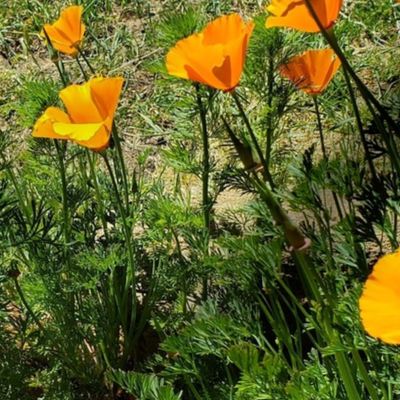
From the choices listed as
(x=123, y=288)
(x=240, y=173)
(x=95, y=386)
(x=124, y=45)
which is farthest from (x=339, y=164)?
(x=124, y=45)

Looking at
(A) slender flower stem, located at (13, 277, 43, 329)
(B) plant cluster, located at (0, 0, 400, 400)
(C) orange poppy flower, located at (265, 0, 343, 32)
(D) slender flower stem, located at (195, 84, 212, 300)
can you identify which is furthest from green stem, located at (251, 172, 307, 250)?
(A) slender flower stem, located at (13, 277, 43, 329)

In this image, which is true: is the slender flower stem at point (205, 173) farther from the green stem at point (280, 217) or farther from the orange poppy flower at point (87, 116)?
the green stem at point (280, 217)

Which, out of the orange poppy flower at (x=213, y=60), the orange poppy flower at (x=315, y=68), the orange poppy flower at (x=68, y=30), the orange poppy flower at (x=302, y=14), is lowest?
the orange poppy flower at (x=213, y=60)

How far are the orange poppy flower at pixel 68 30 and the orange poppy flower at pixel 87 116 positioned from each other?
9.7 inches

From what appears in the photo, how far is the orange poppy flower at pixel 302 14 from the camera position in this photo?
3.84ft

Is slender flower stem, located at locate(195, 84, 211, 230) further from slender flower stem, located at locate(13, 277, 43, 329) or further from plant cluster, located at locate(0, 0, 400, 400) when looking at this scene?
slender flower stem, located at locate(13, 277, 43, 329)

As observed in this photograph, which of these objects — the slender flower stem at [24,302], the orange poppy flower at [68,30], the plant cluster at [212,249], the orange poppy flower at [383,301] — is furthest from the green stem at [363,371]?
the orange poppy flower at [68,30]

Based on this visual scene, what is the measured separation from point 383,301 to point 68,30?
0.97 m

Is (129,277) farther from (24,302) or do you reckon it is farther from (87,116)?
(87,116)

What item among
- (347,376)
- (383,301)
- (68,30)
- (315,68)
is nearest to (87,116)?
(68,30)

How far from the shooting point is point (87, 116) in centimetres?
148

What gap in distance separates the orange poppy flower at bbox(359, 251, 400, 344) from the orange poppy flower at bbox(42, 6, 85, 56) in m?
0.94

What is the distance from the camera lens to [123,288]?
1.92 m

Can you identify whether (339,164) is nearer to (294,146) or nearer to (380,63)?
(294,146)
